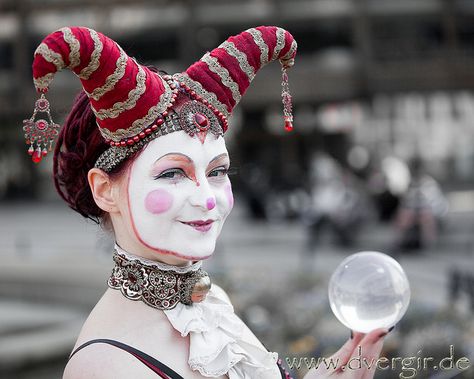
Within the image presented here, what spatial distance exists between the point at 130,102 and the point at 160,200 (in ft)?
0.87

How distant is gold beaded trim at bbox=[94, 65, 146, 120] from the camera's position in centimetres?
213

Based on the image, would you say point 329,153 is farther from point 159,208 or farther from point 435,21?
point 159,208

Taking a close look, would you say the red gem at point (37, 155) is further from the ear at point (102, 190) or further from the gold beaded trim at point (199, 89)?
the gold beaded trim at point (199, 89)

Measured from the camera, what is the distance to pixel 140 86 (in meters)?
2.14

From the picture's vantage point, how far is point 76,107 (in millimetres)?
2400

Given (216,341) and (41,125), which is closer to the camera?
(41,125)

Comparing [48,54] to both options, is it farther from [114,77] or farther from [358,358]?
[358,358]

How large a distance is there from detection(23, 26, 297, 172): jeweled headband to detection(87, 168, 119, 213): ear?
28 millimetres

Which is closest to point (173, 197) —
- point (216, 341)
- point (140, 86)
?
point (140, 86)

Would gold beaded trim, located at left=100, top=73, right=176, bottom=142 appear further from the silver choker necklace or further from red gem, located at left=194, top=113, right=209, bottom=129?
the silver choker necklace

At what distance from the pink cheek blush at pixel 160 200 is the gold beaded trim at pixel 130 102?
22 cm

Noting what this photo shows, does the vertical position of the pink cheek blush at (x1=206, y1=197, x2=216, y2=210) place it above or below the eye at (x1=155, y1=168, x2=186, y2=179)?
below

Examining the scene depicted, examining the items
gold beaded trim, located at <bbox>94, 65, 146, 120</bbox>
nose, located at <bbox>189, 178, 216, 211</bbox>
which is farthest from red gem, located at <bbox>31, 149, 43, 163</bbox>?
nose, located at <bbox>189, 178, 216, 211</bbox>

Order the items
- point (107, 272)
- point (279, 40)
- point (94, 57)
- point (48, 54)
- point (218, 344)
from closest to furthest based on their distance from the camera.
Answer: point (48, 54) → point (94, 57) → point (218, 344) → point (279, 40) → point (107, 272)
